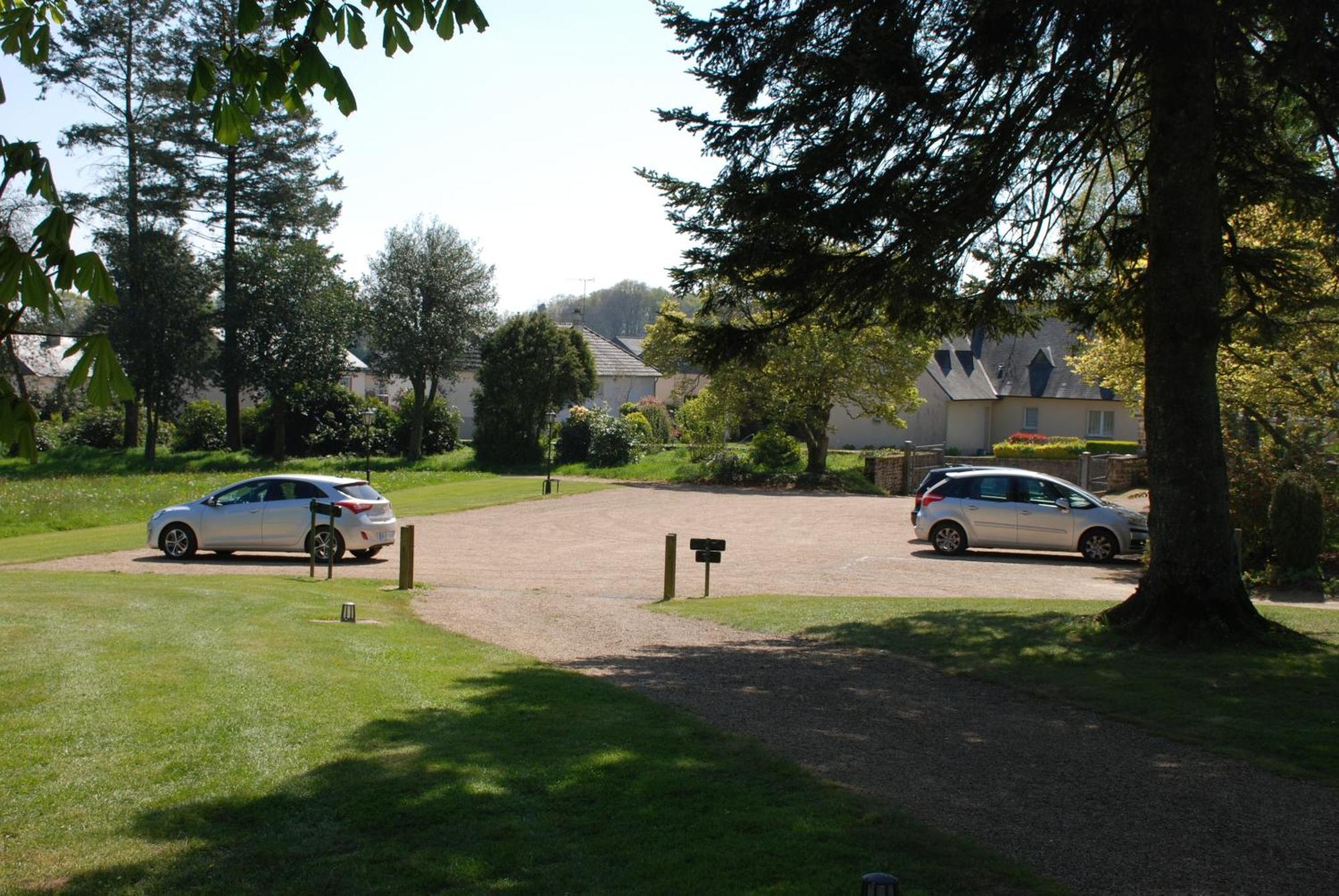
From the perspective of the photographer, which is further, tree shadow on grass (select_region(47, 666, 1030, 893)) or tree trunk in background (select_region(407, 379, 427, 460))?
tree trunk in background (select_region(407, 379, 427, 460))

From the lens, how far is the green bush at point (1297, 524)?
1912cm

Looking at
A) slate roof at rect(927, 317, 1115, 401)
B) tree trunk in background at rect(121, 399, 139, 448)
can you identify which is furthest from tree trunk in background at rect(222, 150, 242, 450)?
slate roof at rect(927, 317, 1115, 401)

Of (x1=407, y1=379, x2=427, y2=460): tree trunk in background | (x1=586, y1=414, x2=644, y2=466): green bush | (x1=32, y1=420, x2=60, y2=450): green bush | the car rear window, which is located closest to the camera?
the car rear window

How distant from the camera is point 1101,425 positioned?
187 feet

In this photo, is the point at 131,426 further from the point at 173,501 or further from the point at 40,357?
the point at 173,501

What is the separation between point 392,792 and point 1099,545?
19587mm

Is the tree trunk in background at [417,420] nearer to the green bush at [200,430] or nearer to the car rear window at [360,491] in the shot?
the green bush at [200,430]

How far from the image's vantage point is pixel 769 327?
1253cm

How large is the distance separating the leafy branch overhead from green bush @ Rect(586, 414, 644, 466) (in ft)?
134

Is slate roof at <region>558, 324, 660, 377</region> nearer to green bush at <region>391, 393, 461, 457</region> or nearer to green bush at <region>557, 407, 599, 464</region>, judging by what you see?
green bush at <region>391, 393, 461, 457</region>

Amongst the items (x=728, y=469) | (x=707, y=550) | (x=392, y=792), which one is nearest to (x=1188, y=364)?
(x=707, y=550)

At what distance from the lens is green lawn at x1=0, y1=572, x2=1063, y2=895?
4.81 metres

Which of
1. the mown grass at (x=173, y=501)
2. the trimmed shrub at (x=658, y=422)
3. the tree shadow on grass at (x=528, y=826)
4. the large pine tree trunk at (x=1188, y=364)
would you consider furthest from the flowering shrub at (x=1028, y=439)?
the tree shadow on grass at (x=528, y=826)

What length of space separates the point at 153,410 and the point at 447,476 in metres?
14.4
